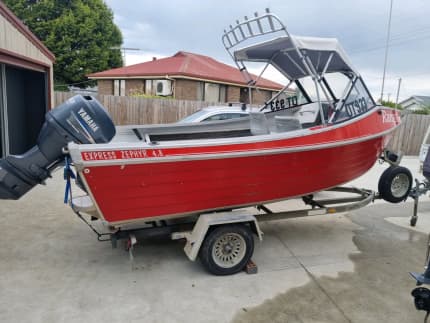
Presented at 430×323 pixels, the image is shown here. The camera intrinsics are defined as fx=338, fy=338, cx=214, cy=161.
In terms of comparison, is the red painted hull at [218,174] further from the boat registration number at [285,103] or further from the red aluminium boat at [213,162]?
the boat registration number at [285,103]

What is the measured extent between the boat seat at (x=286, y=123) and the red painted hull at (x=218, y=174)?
0.69 meters

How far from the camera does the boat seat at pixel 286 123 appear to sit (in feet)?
15.0

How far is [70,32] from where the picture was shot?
24.1 metres

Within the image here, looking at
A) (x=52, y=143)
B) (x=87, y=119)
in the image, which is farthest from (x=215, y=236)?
(x=52, y=143)

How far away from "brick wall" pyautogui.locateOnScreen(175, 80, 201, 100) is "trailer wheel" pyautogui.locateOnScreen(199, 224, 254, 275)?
1426 cm

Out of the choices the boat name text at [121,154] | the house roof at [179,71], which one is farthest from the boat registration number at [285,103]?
the house roof at [179,71]

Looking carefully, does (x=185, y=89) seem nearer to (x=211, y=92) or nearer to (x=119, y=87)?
(x=211, y=92)

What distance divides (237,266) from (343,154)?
73.1 inches

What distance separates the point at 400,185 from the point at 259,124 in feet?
8.03

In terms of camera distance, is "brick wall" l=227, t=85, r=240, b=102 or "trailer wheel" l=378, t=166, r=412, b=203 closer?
"trailer wheel" l=378, t=166, r=412, b=203

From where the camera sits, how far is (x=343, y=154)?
13.5 feet

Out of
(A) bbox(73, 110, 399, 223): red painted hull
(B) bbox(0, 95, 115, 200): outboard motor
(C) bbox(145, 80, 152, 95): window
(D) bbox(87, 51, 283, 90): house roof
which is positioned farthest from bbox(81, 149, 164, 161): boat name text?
(C) bbox(145, 80, 152, 95): window

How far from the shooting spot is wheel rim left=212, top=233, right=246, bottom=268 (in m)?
3.63

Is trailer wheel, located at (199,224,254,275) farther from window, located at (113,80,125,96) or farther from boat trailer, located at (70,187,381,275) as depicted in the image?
window, located at (113,80,125,96)
